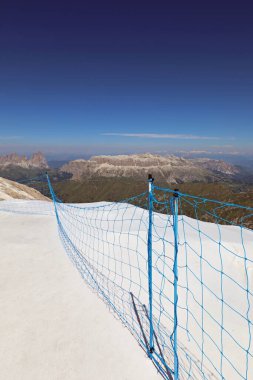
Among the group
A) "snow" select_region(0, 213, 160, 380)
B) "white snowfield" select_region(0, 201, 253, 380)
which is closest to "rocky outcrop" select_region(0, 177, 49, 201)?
"white snowfield" select_region(0, 201, 253, 380)

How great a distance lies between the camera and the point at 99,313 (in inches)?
286

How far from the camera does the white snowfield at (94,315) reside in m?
5.56

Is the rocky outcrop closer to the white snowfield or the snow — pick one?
the white snowfield

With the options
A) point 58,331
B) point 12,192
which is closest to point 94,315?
point 58,331

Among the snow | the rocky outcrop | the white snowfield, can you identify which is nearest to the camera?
the snow

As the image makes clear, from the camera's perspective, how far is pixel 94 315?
717cm

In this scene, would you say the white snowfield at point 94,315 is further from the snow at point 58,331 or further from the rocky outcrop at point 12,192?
the rocky outcrop at point 12,192

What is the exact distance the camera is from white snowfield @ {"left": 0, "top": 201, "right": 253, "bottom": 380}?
5.56m

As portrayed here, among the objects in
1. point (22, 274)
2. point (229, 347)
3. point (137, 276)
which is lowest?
point (229, 347)

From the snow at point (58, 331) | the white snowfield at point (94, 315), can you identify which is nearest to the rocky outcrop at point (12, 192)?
the white snowfield at point (94, 315)

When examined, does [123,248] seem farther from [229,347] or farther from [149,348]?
[149,348]

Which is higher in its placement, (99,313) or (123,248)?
(99,313)

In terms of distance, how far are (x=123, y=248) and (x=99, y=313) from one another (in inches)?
241

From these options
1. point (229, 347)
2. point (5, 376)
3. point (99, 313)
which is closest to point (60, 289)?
point (99, 313)
